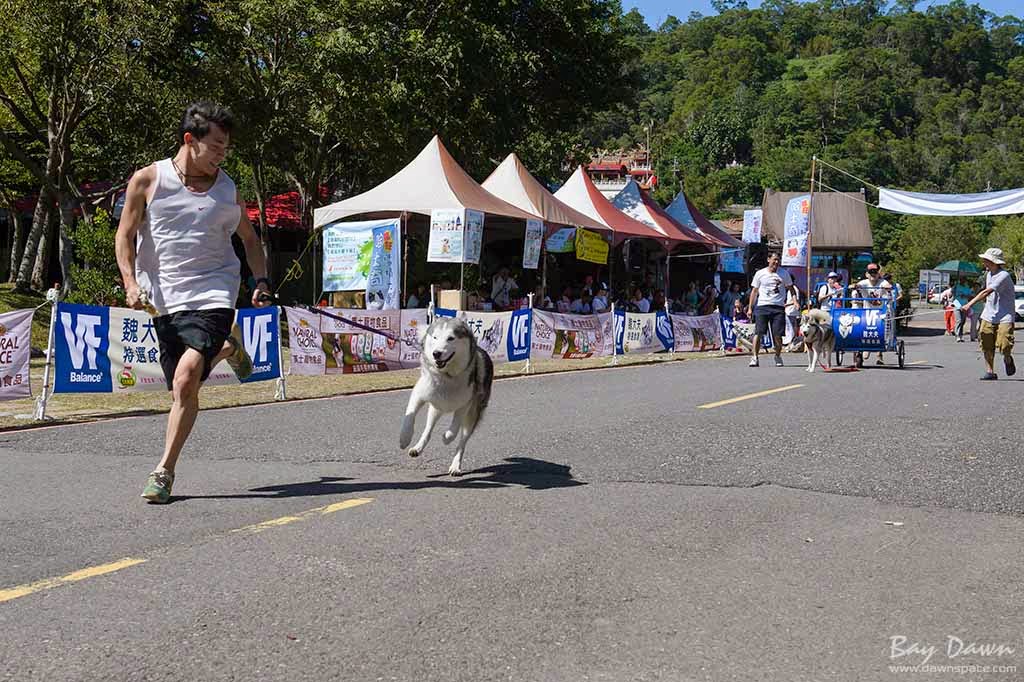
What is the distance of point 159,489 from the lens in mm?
5980

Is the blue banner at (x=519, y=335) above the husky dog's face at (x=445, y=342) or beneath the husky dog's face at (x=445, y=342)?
beneath

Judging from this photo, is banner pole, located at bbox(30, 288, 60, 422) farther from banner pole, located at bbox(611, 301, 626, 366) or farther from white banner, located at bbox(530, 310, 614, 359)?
banner pole, located at bbox(611, 301, 626, 366)

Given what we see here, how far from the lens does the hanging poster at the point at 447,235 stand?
65.6 ft

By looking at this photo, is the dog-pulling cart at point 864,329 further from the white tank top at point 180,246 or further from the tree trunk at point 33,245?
the tree trunk at point 33,245

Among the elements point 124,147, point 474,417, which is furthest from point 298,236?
point 474,417

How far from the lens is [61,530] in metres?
5.40

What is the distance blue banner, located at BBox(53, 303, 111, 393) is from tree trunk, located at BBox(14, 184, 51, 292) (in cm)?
1543

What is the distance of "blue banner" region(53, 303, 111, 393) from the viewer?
11203 mm

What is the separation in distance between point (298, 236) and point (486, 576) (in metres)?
36.2

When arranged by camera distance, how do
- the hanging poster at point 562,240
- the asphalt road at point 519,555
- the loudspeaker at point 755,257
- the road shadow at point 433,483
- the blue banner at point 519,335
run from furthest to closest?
the loudspeaker at point 755,257, the hanging poster at point 562,240, the blue banner at point 519,335, the road shadow at point 433,483, the asphalt road at point 519,555

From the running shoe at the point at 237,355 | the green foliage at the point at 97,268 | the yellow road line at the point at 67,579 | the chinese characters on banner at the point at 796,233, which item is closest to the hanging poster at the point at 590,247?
the chinese characters on banner at the point at 796,233

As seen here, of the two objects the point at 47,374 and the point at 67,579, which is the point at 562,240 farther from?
the point at 67,579

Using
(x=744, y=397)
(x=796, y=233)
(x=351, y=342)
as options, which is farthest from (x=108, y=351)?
(x=796, y=233)

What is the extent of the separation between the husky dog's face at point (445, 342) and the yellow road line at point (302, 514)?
1.29 metres
